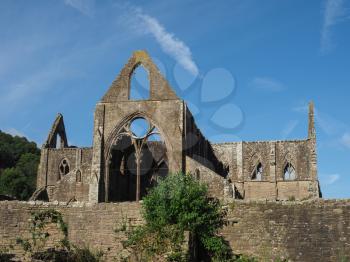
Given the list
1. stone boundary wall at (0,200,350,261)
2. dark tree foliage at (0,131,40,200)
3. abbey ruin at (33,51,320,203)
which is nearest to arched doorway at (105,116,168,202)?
abbey ruin at (33,51,320,203)

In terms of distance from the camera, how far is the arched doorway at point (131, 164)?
31859mm

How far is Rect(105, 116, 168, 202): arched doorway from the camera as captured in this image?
3186cm

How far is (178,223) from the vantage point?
1798cm

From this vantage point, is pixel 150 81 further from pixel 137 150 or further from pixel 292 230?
pixel 292 230

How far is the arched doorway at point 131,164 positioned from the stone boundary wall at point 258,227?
1069 cm

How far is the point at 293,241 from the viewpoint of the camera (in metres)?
18.3

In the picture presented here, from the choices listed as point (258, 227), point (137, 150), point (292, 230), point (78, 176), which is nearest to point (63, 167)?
point (78, 176)

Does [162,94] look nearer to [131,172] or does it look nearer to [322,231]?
[131,172]

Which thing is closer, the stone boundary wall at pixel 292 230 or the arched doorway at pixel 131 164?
the stone boundary wall at pixel 292 230

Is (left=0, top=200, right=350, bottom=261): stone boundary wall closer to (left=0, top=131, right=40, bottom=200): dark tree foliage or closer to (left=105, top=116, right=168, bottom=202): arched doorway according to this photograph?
(left=105, top=116, right=168, bottom=202): arched doorway

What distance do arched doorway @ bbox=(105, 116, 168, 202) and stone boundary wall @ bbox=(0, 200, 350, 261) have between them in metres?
10.7

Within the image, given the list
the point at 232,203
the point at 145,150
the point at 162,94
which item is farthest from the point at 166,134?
the point at 232,203

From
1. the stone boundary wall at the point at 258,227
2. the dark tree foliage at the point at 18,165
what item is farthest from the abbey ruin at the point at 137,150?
the dark tree foliage at the point at 18,165

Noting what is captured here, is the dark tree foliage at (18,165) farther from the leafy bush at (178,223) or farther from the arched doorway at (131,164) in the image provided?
the leafy bush at (178,223)
